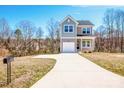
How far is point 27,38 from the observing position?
21578 millimetres

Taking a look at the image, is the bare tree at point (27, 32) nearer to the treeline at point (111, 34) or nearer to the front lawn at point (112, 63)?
the front lawn at point (112, 63)

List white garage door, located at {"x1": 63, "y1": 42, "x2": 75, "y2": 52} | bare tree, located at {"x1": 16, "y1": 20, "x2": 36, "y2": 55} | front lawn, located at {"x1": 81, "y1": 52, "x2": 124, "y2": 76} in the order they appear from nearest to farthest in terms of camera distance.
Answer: front lawn, located at {"x1": 81, "y1": 52, "x2": 124, "y2": 76}, bare tree, located at {"x1": 16, "y1": 20, "x2": 36, "y2": 55}, white garage door, located at {"x1": 63, "y1": 42, "x2": 75, "y2": 52}

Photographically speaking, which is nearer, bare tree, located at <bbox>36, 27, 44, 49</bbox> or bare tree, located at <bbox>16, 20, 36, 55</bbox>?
bare tree, located at <bbox>16, 20, 36, 55</bbox>

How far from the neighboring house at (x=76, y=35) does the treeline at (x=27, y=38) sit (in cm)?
71

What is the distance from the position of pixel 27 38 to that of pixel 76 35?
5.92 meters

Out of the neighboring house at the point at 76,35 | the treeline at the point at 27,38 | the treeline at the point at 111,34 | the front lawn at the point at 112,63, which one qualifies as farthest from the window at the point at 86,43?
the front lawn at the point at 112,63

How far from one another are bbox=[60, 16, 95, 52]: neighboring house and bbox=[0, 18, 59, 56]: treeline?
71 centimetres

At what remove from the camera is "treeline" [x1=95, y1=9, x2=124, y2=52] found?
24562 millimetres

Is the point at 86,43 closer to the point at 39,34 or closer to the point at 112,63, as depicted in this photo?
the point at 39,34


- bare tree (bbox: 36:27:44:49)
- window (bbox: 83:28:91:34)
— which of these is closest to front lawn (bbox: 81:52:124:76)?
bare tree (bbox: 36:27:44:49)

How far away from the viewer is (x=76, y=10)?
2112 centimetres

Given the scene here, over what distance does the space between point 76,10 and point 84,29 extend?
5926mm

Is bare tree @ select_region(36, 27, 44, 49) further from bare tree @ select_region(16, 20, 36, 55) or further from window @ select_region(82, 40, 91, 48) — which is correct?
window @ select_region(82, 40, 91, 48)
